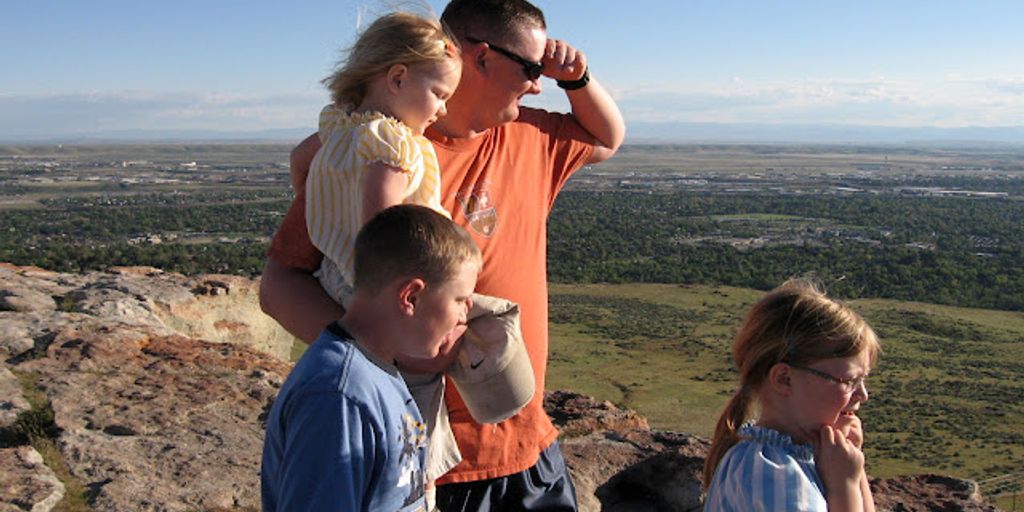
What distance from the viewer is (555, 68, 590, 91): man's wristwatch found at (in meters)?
2.85

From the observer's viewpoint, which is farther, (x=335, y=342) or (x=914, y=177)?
(x=914, y=177)

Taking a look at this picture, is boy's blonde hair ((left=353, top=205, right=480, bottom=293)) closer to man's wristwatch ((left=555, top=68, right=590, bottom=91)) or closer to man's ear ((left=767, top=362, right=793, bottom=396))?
man's ear ((left=767, top=362, right=793, bottom=396))

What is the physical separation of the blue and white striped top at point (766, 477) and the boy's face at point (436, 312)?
32.2 inches

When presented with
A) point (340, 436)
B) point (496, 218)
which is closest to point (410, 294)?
point (340, 436)

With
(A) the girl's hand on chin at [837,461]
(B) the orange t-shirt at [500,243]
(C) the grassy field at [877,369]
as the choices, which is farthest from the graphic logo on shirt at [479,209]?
(C) the grassy field at [877,369]

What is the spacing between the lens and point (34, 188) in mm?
86500

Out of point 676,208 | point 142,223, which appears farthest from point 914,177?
point 142,223

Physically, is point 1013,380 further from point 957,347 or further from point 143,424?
point 143,424

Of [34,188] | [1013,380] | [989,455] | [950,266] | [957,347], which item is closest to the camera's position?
[989,455]

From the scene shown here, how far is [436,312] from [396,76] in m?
0.61

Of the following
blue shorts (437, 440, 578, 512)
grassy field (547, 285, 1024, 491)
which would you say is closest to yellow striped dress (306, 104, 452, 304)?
blue shorts (437, 440, 578, 512)

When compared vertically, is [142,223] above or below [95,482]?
below

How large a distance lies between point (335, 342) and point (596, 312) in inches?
1285

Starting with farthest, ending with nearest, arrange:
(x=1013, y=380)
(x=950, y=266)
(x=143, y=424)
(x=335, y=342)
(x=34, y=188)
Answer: (x=34, y=188)
(x=950, y=266)
(x=1013, y=380)
(x=143, y=424)
(x=335, y=342)
